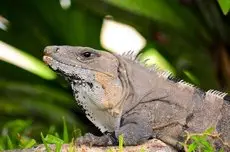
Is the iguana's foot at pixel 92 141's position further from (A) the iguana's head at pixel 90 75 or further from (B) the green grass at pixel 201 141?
(B) the green grass at pixel 201 141

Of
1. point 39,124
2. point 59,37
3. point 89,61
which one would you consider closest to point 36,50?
point 59,37

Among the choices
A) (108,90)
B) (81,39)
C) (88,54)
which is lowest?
(81,39)

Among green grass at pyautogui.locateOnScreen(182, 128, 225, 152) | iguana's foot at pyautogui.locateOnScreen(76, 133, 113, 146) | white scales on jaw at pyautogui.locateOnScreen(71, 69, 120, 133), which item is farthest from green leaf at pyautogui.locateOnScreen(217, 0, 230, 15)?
iguana's foot at pyautogui.locateOnScreen(76, 133, 113, 146)

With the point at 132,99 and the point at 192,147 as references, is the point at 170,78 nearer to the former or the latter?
the point at 132,99

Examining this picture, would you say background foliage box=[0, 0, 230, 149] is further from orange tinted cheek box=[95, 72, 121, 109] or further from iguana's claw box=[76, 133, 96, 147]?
iguana's claw box=[76, 133, 96, 147]

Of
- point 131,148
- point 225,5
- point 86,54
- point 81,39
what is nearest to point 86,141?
point 131,148

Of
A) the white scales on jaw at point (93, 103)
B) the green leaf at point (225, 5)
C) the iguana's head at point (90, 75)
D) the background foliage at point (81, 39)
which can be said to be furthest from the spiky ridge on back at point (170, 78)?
the background foliage at point (81, 39)
